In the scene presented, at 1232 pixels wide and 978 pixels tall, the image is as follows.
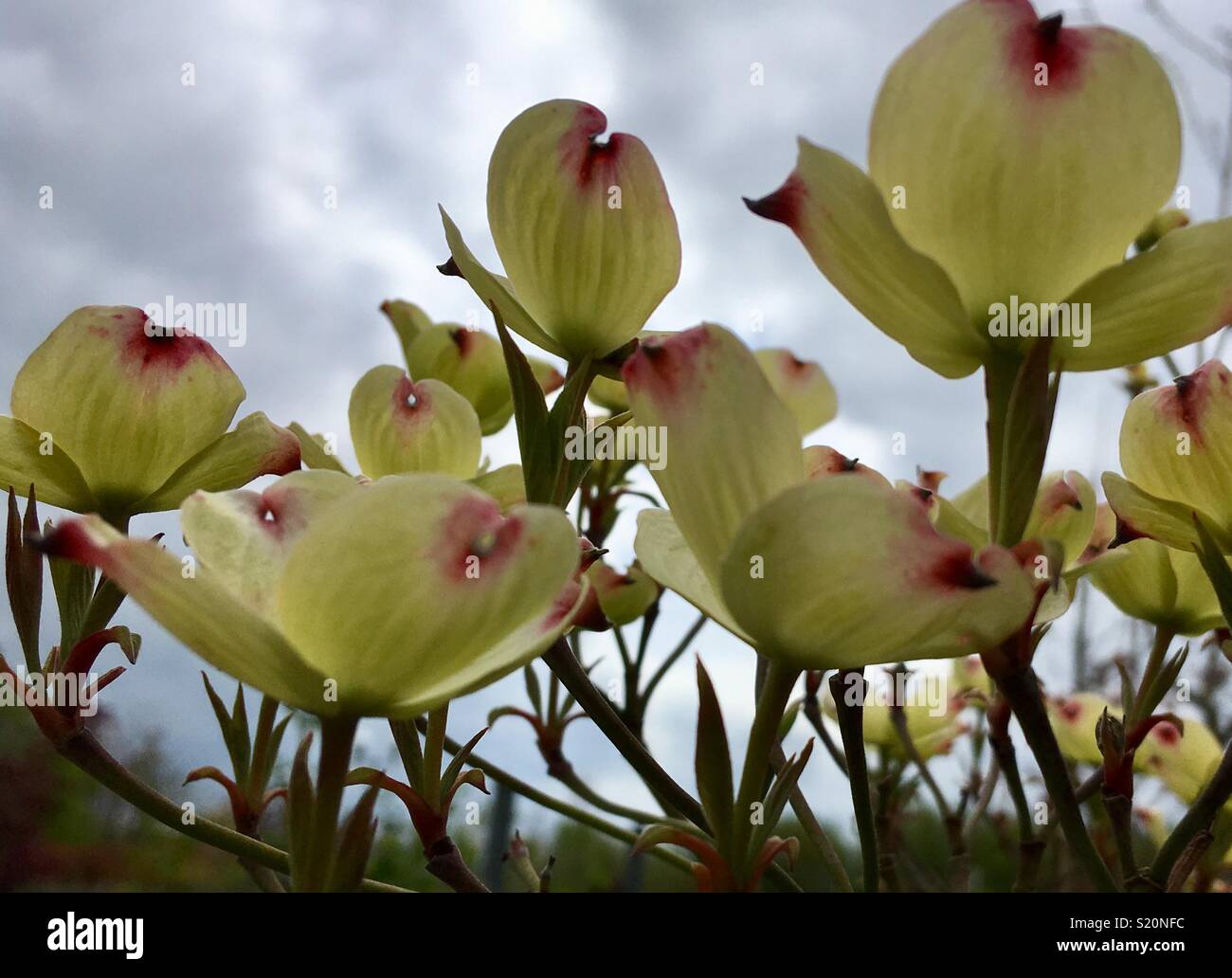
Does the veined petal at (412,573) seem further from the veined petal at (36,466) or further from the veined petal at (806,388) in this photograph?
the veined petal at (806,388)

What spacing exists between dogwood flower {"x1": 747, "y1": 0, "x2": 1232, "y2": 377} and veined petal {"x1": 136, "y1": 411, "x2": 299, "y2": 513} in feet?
0.70

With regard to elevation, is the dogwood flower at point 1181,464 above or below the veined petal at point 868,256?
below

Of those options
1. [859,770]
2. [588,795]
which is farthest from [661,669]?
[859,770]

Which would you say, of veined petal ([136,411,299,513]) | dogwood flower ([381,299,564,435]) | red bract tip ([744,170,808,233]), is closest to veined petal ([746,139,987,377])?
red bract tip ([744,170,808,233])

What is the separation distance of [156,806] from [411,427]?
0.20 m

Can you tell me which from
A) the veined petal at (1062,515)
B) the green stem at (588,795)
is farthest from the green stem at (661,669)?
the veined petal at (1062,515)

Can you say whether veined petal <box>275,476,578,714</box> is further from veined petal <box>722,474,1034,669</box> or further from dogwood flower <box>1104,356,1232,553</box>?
dogwood flower <box>1104,356,1232,553</box>

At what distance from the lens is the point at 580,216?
0.31 metres

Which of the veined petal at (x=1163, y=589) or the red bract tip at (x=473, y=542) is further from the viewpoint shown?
the veined petal at (x=1163, y=589)

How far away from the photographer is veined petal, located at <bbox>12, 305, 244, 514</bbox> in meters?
0.36

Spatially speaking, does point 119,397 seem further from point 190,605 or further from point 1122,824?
point 1122,824

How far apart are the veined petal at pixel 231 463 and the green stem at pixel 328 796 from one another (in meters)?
0.18

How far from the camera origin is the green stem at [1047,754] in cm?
25
